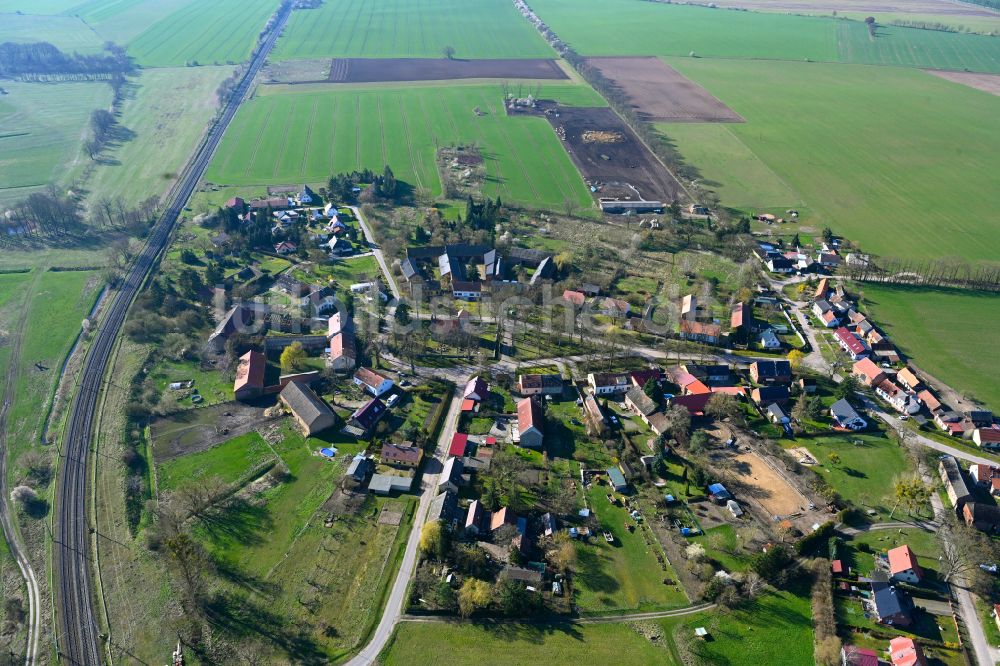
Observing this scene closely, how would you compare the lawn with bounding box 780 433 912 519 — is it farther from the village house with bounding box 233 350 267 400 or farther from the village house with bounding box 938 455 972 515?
the village house with bounding box 233 350 267 400

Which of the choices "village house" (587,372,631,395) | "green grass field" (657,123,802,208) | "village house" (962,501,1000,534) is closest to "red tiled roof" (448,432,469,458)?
"village house" (587,372,631,395)

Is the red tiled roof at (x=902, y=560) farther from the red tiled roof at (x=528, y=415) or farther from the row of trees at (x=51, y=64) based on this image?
the row of trees at (x=51, y=64)

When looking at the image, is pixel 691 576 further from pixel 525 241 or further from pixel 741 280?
pixel 525 241

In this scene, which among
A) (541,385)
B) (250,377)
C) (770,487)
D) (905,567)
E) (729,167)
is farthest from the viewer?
(729,167)

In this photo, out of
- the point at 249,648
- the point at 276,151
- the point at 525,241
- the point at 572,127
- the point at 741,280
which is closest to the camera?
the point at 249,648

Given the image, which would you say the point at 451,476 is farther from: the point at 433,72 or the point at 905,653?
the point at 433,72

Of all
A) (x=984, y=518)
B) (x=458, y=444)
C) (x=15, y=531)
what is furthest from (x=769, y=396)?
(x=15, y=531)

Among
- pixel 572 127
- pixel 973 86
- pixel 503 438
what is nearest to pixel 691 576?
pixel 503 438

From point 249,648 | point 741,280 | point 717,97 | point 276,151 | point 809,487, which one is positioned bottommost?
point 249,648
